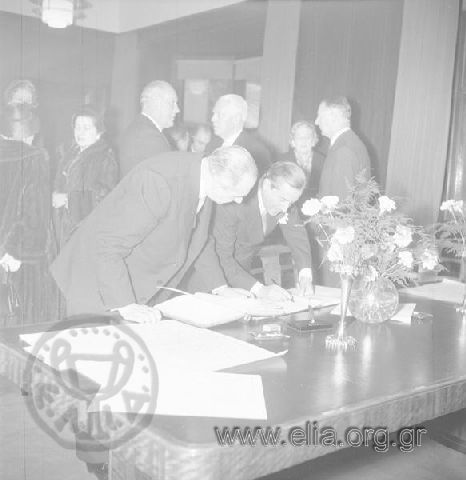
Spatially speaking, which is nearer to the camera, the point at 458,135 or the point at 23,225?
the point at 23,225

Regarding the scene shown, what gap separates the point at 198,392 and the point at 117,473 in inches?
10.0

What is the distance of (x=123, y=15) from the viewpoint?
153 inches

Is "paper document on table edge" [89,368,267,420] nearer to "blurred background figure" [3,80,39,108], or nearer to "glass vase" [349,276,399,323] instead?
"glass vase" [349,276,399,323]

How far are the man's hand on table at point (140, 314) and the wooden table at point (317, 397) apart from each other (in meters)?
0.21

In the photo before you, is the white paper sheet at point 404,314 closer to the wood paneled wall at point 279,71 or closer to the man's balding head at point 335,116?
the man's balding head at point 335,116

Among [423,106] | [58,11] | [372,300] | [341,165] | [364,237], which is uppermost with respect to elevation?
[58,11]

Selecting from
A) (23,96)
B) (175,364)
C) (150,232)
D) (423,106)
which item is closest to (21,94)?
(23,96)

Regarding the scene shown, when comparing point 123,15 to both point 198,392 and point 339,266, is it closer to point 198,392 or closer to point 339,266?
point 339,266

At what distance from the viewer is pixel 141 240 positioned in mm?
2152

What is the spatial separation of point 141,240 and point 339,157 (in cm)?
274

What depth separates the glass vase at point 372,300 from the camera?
2016 mm

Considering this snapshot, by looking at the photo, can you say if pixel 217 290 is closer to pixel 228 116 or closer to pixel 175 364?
pixel 175 364

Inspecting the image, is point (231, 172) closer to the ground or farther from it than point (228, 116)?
closer to the ground

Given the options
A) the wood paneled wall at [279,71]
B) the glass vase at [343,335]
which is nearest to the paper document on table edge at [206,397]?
the glass vase at [343,335]
